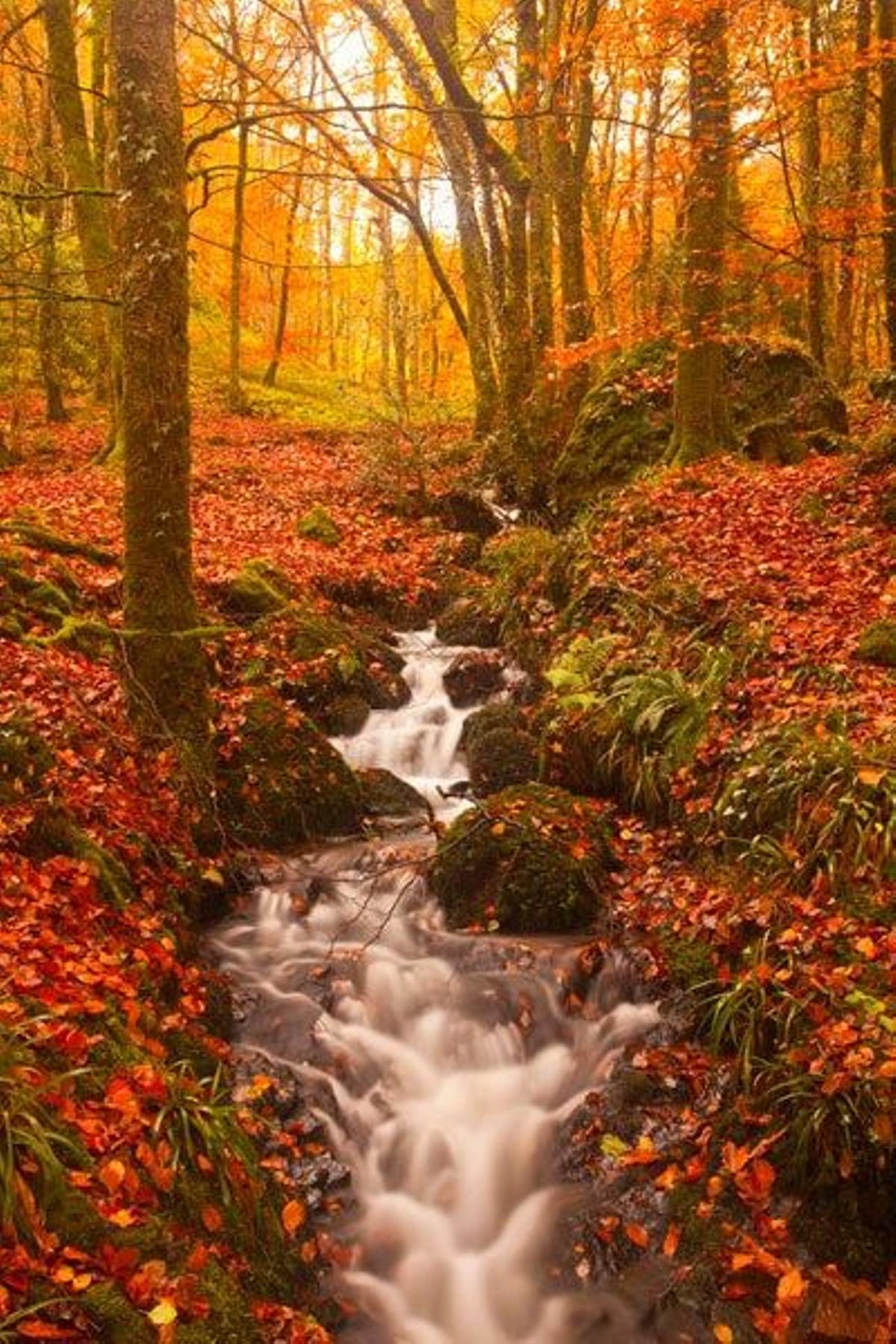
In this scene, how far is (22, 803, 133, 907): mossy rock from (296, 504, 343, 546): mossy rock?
8.23m

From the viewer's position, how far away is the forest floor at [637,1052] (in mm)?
3719

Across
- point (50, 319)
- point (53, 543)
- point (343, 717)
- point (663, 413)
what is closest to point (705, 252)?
point (663, 413)

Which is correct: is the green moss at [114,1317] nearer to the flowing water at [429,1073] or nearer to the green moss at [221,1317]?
the green moss at [221,1317]

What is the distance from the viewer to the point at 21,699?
6879 mm

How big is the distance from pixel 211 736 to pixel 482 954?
2.68 m

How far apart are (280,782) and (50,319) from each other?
1337 centimetres

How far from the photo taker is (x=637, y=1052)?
584 centimetres

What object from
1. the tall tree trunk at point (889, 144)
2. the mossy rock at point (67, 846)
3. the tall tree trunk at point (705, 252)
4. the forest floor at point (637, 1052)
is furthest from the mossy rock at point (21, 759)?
the tall tree trunk at point (889, 144)

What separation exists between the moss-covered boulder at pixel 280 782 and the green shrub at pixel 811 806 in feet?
11.1

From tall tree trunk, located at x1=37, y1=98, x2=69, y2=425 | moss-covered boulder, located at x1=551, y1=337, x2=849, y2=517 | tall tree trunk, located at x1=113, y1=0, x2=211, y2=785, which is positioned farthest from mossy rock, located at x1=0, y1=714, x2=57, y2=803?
tall tree trunk, located at x1=37, y1=98, x2=69, y2=425

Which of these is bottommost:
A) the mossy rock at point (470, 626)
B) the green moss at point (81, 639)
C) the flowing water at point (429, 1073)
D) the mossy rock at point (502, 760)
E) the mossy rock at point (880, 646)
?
the flowing water at point (429, 1073)

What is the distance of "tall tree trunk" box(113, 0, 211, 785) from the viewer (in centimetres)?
632

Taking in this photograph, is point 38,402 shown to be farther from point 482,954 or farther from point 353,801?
point 482,954

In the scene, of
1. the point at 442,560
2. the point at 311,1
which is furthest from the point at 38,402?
the point at 442,560
